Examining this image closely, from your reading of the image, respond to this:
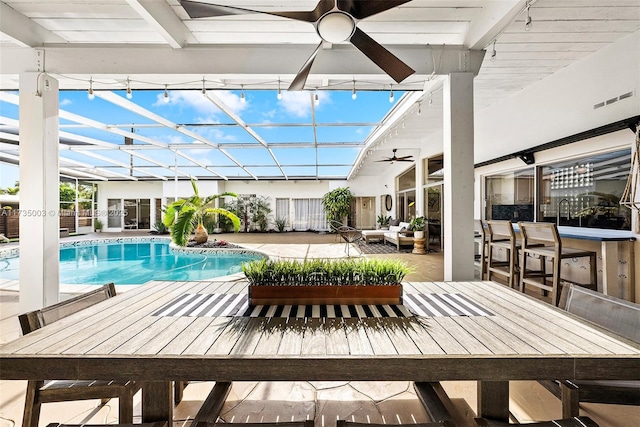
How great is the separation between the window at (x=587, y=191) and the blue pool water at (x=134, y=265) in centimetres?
524

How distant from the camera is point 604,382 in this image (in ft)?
4.36

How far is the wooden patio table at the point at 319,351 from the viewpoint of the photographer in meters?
0.98

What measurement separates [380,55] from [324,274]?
5.66 ft

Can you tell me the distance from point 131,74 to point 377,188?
39.0ft

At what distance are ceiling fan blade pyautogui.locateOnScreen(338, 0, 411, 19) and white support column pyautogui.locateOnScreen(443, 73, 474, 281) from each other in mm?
1534

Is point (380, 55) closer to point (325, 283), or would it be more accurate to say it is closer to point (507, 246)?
point (325, 283)

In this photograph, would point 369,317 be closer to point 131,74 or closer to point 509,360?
point 509,360

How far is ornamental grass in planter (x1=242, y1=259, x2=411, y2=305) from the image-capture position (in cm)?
146

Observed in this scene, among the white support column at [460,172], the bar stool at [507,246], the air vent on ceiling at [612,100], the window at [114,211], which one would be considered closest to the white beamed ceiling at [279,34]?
the white support column at [460,172]

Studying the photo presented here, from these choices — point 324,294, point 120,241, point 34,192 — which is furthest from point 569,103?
point 120,241

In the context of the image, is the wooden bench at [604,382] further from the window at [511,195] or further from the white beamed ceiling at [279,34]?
the window at [511,195]

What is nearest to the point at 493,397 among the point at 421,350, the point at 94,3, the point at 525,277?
the point at 421,350

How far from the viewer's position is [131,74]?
3117mm

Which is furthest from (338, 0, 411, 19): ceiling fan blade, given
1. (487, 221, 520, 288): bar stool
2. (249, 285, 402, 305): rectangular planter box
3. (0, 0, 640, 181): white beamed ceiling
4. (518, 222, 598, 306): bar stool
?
(487, 221, 520, 288): bar stool
